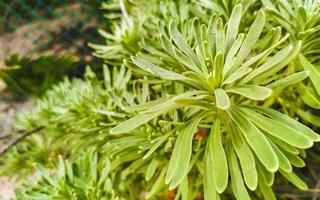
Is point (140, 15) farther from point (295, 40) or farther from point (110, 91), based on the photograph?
point (295, 40)

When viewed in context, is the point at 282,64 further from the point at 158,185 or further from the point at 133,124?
the point at 158,185

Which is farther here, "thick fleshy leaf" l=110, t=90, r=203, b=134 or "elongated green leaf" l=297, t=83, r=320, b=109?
"elongated green leaf" l=297, t=83, r=320, b=109

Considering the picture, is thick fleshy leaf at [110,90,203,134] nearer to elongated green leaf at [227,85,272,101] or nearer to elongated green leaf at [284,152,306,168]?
elongated green leaf at [227,85,272,101]

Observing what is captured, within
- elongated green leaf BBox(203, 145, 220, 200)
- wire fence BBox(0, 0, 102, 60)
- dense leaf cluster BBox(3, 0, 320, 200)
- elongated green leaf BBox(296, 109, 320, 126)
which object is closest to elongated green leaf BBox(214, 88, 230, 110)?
dense leaf cluster BBox(3, 0, 320, 200)

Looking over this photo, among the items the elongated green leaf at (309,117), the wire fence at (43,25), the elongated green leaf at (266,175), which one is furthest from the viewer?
the wire fence at (43,25)

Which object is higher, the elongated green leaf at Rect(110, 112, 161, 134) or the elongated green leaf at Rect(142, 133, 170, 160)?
the elongated green leaf at Rect(110, 112, 161, 134)

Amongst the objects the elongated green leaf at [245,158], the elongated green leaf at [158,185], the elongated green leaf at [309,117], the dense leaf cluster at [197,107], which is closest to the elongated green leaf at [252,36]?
the dense leaf cluster at [197,107]

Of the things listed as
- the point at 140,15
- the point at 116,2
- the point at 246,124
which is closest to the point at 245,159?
the point at 246,124

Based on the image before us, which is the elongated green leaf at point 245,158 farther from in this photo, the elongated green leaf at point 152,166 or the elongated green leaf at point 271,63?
the elongated green leaf at point 152,166
